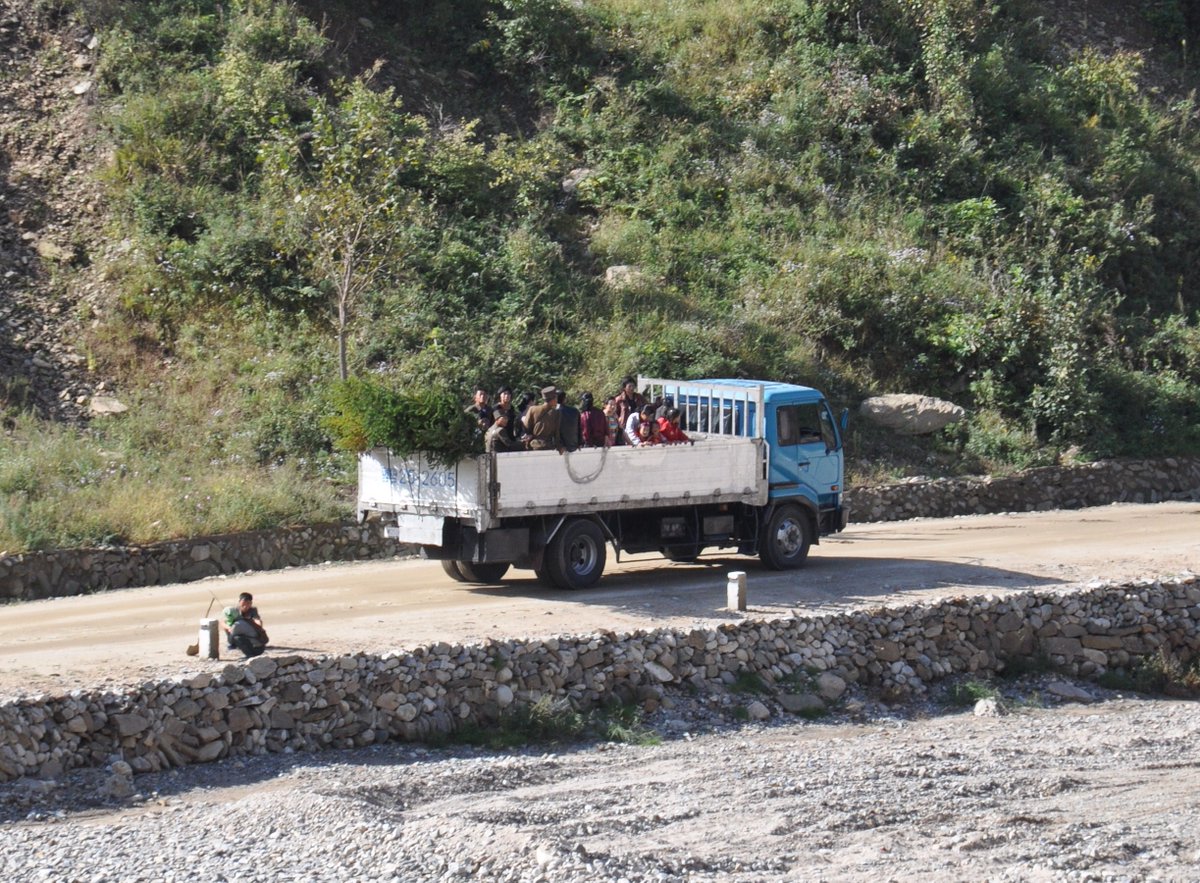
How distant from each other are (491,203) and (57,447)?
11.5 metres

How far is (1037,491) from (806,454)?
907cm

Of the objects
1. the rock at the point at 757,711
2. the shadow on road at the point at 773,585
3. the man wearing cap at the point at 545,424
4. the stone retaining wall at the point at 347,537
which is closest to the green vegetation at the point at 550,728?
the rock at the point at 757,711

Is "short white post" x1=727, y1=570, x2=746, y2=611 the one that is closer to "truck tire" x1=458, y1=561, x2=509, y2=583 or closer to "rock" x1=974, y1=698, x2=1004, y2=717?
"rock" x1=974, y1=698, x2=1004, y2=717

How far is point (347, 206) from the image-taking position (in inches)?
891

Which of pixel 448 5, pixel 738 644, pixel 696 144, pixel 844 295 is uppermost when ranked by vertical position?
pixel 448 5

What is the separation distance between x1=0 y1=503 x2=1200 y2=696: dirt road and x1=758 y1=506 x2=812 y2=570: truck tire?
24cm

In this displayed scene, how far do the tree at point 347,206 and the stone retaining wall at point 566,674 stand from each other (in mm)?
9530

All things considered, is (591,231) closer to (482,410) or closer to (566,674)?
(482,410)

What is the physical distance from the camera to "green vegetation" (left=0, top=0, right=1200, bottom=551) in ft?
75.8

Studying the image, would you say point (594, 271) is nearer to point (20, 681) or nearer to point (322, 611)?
point (322, 611)

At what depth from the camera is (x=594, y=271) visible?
29.1 metres

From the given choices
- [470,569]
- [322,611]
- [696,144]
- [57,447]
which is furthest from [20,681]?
[696,144]

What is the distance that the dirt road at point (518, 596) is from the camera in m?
14.6

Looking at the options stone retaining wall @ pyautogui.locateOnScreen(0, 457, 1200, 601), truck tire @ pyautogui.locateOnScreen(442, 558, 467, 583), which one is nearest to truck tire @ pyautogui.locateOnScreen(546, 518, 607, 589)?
truck tire @ pyautogui.locateOnScreen(442, 558, 467, 583)
